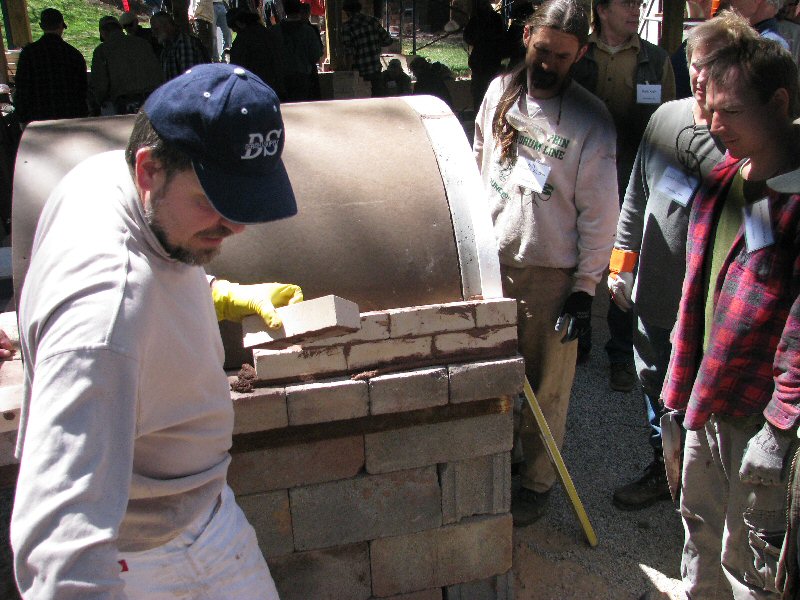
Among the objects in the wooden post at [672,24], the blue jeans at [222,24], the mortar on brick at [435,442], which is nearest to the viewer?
the mortar on brick at [435,442]

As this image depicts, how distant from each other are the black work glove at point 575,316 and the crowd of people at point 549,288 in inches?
0.5

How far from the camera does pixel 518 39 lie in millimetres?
8914

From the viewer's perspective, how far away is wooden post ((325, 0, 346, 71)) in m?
11.4

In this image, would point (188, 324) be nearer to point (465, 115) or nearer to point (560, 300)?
point (560, 300)

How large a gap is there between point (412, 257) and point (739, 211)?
99 centimetres

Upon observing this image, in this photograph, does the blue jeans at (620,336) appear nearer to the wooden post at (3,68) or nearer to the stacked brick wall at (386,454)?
the stacked brick wall at (386,454)

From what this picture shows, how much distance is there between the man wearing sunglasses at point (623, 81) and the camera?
442 centimetres

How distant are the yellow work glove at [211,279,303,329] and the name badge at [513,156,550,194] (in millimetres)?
1251

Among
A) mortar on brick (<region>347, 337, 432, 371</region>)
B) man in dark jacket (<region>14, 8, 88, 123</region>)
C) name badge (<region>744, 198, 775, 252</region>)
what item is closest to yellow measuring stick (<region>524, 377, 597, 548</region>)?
mortar on brick (<region>347, 337, 432, 371</region>)

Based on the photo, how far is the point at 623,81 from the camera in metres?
4.48

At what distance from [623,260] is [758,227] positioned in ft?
3.64

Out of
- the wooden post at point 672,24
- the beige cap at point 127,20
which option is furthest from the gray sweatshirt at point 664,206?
the beige cap at point 127,20

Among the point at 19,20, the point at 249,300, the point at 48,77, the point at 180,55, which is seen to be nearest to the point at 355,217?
the point at 249,300

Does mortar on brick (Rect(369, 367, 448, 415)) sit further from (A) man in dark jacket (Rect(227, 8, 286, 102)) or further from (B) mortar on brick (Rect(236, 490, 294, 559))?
(A) man in dark jacket (Rect(227, 8, 286, 102))
